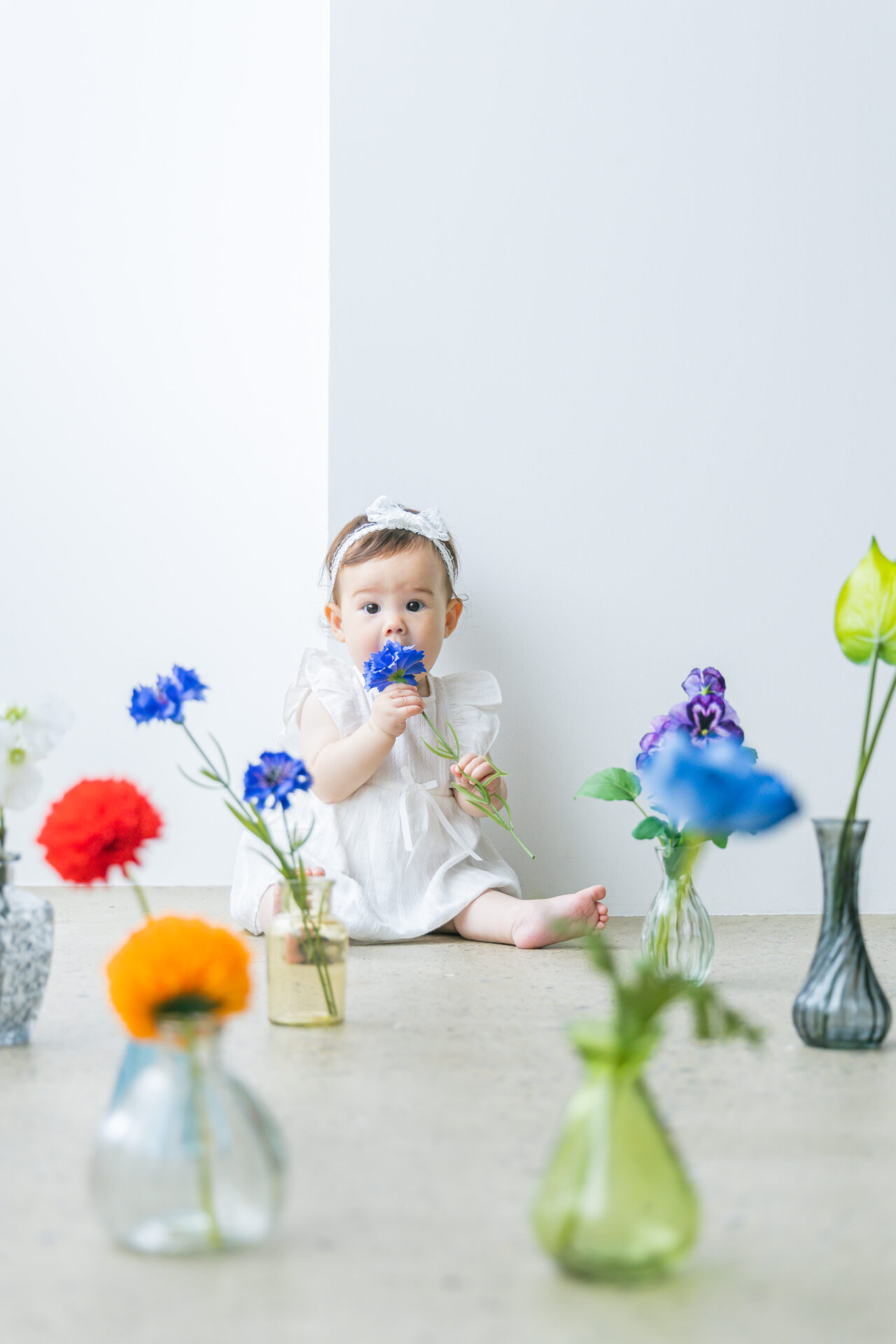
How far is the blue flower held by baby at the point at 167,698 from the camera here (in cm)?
99

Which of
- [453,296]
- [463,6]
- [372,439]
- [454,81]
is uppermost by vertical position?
[463,6]

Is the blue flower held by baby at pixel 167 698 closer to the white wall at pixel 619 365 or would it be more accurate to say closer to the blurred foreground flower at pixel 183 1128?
the blurred foreground flower at pixel 183 1128

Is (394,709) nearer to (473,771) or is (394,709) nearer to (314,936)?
(473,771)

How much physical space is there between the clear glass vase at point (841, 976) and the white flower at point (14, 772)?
0.65 metres

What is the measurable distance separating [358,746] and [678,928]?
51 centimetres

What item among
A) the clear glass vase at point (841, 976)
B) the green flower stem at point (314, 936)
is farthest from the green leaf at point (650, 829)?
the green flower stem at point (314, 936)

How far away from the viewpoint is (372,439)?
5.83ft

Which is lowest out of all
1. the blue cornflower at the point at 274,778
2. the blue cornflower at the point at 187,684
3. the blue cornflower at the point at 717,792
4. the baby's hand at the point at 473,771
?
the baby's hand at the point at 473,771

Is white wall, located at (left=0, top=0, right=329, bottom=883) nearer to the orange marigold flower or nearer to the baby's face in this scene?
the baby's face

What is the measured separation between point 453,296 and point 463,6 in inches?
17.5

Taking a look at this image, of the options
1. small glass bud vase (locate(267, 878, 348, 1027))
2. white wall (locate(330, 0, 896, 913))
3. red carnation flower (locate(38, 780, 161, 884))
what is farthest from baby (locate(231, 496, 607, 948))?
red carnation flower (locate(38, 780, 161, 884))

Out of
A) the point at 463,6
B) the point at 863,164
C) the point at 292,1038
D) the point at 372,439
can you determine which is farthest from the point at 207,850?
the point at 863,164

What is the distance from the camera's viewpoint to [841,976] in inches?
38.9

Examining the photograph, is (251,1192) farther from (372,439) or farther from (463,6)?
(463,6)
